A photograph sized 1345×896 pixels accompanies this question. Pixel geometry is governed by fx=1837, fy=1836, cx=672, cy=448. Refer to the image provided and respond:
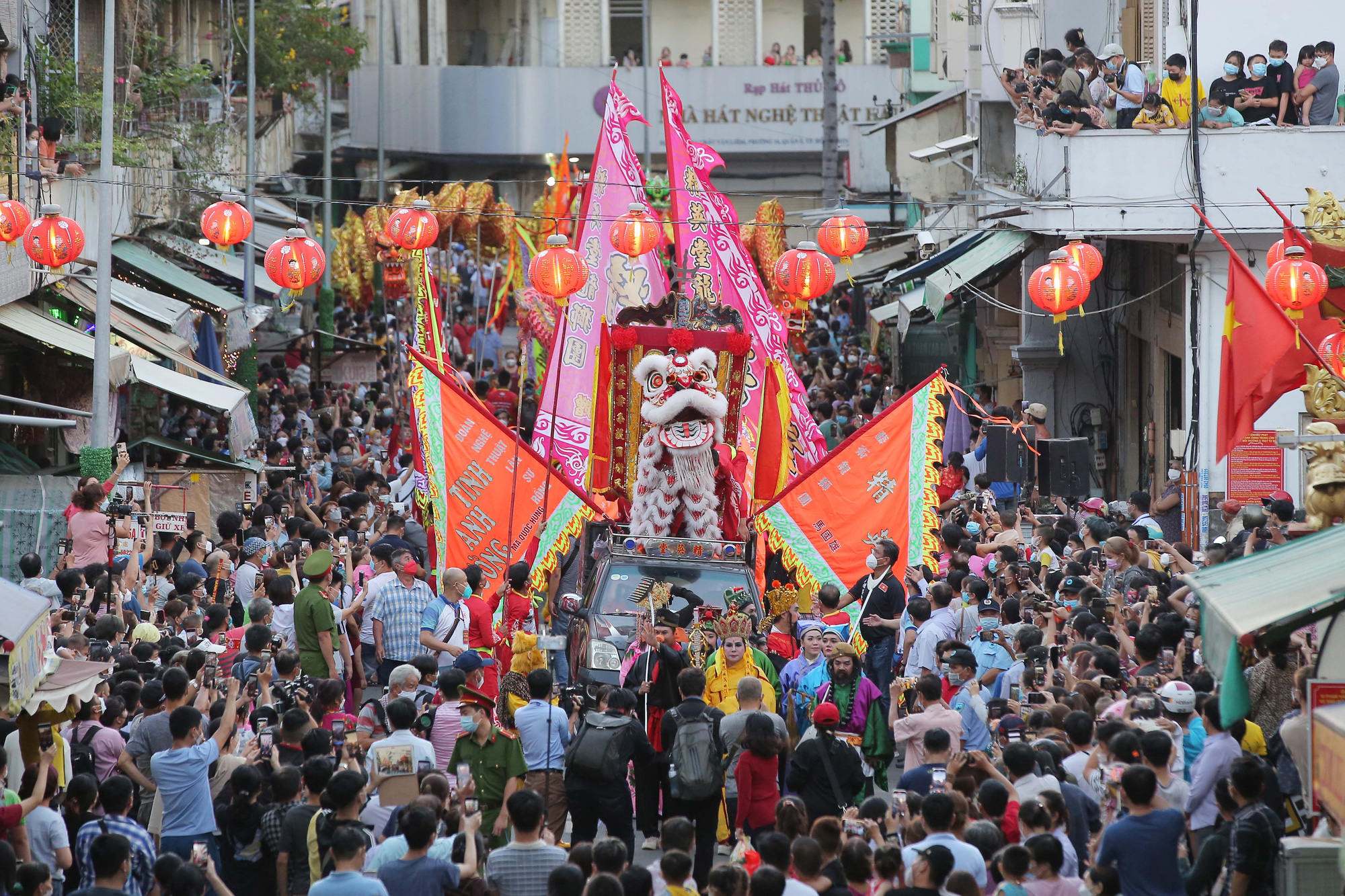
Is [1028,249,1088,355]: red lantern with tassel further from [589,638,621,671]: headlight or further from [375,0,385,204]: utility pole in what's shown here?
[375,0,385,204]: utility pole

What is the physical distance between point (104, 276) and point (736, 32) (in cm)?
3507

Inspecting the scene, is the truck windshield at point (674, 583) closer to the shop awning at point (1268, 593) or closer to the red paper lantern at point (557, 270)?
the shop awning at point (1268, 593)

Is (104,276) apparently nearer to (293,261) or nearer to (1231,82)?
(293,261)

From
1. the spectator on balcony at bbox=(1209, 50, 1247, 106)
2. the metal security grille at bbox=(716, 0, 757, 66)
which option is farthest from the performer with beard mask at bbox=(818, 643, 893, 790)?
the metal security grille at bbox=(716, 0, 757, 66)

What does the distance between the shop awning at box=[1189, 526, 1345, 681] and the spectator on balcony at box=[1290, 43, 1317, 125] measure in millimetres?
11454

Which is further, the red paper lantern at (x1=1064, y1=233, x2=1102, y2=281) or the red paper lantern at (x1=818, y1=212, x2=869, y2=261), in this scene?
the red paper lantern at (x1=818, y1=212, x2=869, y2=261)

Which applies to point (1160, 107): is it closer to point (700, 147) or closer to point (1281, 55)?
point (1281, 55)

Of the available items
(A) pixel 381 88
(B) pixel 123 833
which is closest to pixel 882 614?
(B) pixel 123 833

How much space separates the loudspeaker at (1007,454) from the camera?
16.8m

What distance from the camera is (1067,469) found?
16.8 meters

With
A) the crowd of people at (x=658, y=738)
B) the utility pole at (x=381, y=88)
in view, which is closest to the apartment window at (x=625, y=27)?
the utility pole at (x=381, y=88)

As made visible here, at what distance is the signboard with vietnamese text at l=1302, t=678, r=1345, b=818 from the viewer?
22.6 ft

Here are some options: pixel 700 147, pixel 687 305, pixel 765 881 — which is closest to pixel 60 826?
pixel 765 881

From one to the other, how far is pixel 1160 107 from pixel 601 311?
19.9 ft
